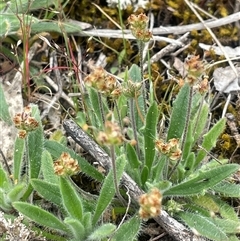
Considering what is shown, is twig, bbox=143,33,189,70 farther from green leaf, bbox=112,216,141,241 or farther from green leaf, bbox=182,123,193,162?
green leaf, bbox=112,216,141,241

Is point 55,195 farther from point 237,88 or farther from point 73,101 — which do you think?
point 237,88

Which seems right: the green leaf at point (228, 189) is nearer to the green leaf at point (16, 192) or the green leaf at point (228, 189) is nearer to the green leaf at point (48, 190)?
the green leaf at point (48, 190)

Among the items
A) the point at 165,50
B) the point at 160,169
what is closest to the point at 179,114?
the point at 160,169

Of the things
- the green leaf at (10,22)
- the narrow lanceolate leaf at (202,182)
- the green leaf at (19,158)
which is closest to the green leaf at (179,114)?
the narrow lanceolate leaf at (202,182)

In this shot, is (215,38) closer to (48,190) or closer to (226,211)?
(226,211)

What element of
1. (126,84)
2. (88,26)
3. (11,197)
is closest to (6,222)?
(11,197)
